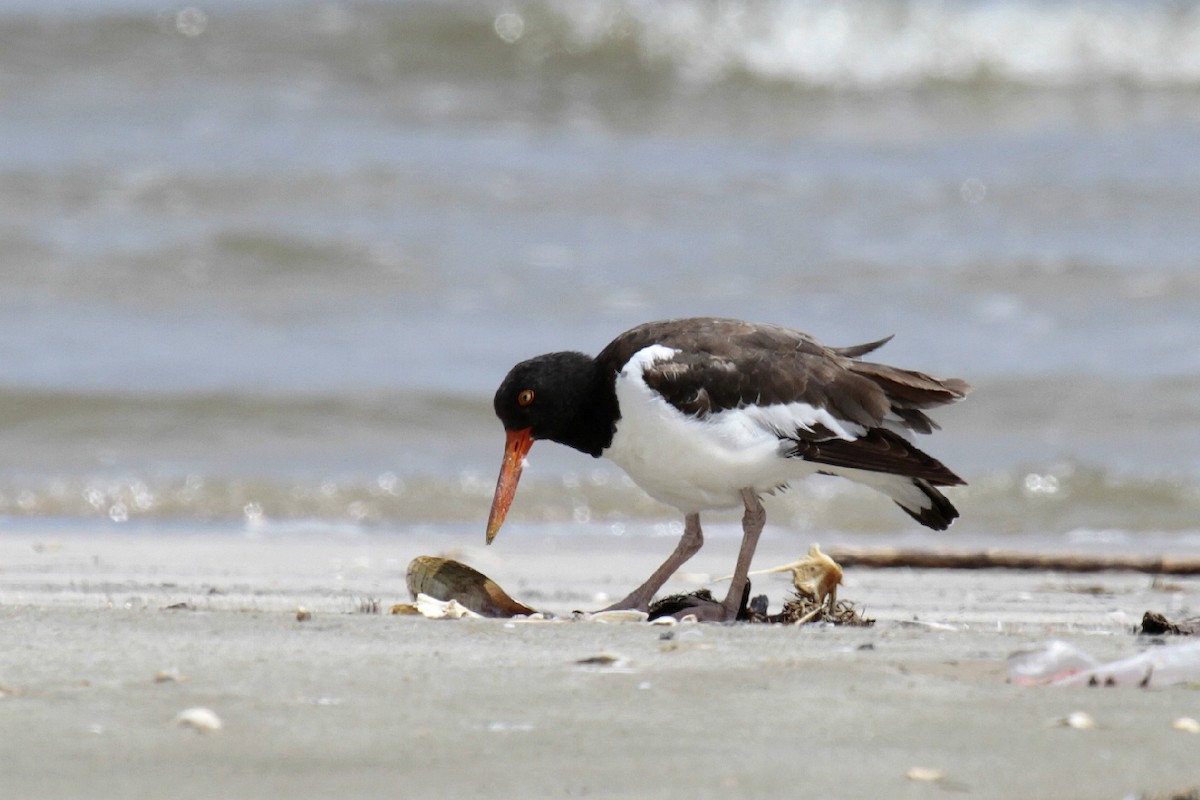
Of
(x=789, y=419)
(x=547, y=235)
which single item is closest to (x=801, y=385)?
(x=789, y=419)

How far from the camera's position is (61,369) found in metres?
10.1

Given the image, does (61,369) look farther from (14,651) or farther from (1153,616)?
(1153,616)

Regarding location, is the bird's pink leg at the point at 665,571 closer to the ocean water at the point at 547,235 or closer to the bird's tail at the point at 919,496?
the bird's tail at the point at 919,496

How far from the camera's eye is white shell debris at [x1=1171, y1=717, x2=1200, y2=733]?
9.43ft

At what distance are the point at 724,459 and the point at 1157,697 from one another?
5.90ft

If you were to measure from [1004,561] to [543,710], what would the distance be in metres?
3.46

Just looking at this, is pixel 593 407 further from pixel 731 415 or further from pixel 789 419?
pixel 789 419

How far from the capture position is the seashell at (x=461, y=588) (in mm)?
4383

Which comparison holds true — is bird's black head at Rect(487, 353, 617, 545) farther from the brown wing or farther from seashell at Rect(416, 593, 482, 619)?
seashell at Rect(416, 593, 482, 619)

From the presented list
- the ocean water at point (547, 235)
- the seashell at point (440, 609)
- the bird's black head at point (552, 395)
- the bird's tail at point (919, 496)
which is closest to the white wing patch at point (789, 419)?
the bird's tail at point (919, 496)

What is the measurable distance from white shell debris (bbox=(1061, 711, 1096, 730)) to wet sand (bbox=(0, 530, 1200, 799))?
0.07 ft

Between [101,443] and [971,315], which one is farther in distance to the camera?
[971,315]

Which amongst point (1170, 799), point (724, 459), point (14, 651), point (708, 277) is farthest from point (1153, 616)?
point (708, 277)

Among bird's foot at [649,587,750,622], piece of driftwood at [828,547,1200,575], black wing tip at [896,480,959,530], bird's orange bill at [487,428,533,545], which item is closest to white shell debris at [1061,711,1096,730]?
bird's foot at [649,587,750,622]
